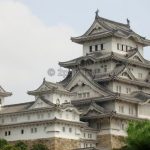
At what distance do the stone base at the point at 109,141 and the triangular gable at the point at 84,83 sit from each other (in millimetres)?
6164

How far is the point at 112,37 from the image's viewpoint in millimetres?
91312

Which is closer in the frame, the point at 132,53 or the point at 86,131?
the point at 86,131

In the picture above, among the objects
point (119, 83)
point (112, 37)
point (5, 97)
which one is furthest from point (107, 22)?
point (5, 97)

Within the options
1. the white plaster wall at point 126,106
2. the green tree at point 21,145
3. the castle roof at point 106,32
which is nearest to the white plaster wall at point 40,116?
the green tree at point 21,145

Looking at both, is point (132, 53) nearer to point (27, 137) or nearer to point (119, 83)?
point (119, 83)

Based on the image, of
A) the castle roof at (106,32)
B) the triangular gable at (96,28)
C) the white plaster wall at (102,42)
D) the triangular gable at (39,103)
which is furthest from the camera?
the triangular gable at (96,28)

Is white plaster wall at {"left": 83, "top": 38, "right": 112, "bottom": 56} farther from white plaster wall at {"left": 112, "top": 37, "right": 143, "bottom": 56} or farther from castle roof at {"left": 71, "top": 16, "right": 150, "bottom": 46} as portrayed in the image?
castle roof at {"left": 71, "top": 16, "right": 150, "bottom": 46}

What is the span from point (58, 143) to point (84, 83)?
43.3 ft

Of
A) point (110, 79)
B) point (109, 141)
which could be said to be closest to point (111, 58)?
point (110, 79)

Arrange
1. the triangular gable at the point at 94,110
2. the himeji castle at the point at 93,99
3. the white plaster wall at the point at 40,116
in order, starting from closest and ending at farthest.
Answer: the white plaster wall at the point at 40,116 → the himeji castle at the point at 93,99 → the triangular gable at the point at 94,110

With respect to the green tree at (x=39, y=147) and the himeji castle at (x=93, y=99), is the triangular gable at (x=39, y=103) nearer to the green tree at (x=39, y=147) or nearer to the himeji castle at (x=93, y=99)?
the himeji castle at (x=93, y=99)

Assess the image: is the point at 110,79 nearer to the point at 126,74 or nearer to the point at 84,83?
the point at 126,74

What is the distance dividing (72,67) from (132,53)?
9.14 m

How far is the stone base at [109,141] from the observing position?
82.1 m
